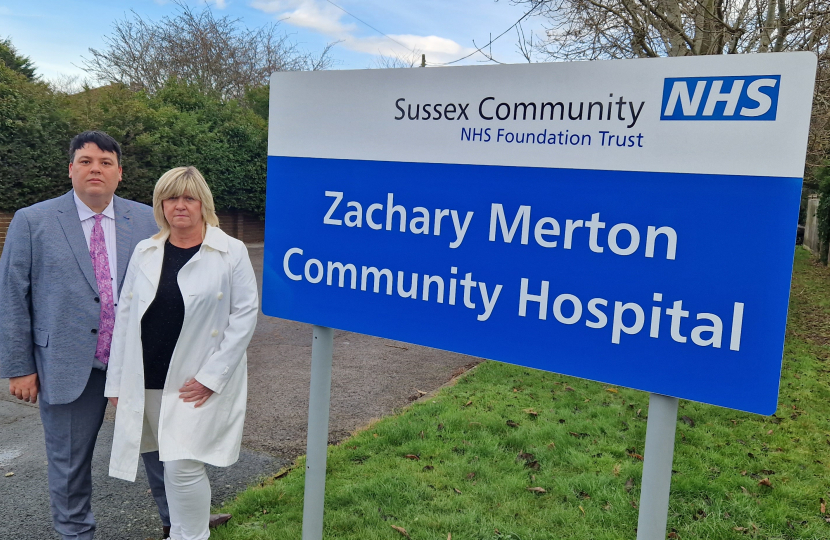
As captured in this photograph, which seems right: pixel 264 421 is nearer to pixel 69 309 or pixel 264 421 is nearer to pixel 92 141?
pixel 69 309

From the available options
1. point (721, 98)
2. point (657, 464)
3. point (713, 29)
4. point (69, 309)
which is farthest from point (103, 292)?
point (713, 29)

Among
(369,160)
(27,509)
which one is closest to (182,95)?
(27,509)

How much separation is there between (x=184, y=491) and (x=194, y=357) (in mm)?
589

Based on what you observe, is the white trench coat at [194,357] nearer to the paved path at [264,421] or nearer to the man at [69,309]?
the man at [69,309]

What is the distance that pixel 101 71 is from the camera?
24594 millimetres

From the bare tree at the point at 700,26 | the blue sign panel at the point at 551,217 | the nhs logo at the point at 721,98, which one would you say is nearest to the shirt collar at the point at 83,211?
the blue sign panel at the point at 551,217

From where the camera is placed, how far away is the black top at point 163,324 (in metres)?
2.72

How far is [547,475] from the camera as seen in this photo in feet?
12.2

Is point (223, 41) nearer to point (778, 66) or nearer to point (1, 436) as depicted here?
point (1, 436)

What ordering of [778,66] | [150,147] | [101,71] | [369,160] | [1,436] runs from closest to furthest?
[778,66] < [369,160] < [1,436] < [150,147] < [101,71]

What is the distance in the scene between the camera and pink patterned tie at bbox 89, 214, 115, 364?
9.41 ft

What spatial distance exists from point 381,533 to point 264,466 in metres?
1.13

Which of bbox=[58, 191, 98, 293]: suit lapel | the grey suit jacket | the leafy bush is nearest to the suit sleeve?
the grey suit jacket

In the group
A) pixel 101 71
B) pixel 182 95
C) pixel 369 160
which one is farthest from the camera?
pixel 101 71
